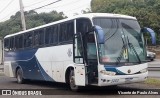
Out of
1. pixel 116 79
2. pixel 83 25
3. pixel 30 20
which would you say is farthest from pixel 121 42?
pixel 30 20

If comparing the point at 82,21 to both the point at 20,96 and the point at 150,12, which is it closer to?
the point at 20,96

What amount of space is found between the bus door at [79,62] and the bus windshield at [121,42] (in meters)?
0.99

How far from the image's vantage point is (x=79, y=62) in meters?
14.6

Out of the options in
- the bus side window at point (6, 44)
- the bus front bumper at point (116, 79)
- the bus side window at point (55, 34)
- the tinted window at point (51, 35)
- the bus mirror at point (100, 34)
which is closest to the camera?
the bus mirror at point (100, 34)

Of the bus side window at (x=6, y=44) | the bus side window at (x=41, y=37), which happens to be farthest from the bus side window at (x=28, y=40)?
the bus side window at (x=6, y=44)

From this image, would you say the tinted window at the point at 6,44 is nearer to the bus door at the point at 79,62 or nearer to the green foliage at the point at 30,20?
the bus door at the point at 79,62

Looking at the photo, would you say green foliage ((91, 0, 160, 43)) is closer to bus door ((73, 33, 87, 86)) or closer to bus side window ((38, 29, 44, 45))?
bus side window ((38, 29, 44, 45))

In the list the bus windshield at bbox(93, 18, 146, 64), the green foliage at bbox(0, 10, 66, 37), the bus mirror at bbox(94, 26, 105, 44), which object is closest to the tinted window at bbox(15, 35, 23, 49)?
the bus windshield at bbox(93, 18, 146, 64)

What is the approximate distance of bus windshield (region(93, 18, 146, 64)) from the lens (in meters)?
13.6

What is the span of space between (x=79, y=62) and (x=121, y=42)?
71.6 inches

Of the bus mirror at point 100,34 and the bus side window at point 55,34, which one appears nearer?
the bus mirror at point 100,34

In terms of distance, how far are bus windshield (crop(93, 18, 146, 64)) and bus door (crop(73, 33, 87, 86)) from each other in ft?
3.25

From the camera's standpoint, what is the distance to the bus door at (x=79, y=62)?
14195 millimetres

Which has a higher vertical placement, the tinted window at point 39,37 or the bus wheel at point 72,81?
the tinted window at point 39,37
